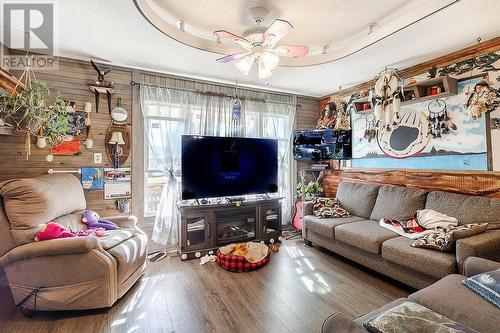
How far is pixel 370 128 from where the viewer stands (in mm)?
3662

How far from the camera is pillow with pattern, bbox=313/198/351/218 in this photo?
336 cm

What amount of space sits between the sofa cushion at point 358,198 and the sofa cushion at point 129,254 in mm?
2779

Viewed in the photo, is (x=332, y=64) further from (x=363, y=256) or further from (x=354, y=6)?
(x=363, y=256)

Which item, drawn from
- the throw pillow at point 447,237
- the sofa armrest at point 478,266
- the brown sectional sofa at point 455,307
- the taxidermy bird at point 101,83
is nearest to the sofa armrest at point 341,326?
the brown sectional sofa at point 455,307

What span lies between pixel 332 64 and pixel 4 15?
331cm

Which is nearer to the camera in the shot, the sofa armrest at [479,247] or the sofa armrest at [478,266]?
the sofa armrest at [478,266]

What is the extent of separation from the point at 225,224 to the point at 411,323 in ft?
8.46

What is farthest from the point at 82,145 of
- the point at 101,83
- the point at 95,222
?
the point at 95,222

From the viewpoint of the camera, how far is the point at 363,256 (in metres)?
2.69

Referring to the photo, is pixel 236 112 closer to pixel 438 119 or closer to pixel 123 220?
pixel 123 220

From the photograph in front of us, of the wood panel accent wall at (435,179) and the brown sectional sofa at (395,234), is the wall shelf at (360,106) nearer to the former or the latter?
the wood panel accent wall at (435,179)

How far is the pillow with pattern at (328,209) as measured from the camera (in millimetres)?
3363

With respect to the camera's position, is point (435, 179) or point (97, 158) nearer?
point (435, 179)

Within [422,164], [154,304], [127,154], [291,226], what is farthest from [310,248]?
[127,154]
